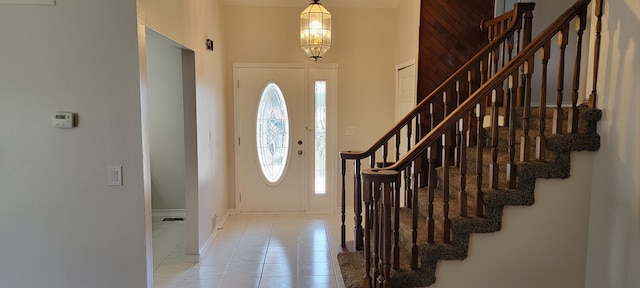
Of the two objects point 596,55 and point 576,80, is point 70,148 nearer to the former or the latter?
point 576,80

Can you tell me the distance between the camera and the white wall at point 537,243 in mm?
2576

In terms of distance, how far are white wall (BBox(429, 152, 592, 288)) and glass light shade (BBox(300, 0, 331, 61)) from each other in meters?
2.49

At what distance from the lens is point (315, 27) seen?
13.5 ft

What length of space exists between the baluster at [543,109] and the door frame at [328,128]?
312 centimetres

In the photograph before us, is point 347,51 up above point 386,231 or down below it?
above

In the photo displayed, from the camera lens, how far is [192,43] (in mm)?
3701

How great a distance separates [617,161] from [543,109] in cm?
51

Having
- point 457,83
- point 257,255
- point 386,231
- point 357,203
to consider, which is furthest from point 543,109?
point 257,255

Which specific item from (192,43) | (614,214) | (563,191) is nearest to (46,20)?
(192,43)

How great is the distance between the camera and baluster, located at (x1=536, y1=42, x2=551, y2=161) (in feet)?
8.16

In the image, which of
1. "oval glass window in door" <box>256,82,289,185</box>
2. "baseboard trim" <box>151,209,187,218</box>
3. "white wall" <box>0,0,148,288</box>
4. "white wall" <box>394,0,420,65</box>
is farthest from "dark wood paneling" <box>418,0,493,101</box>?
"baseboard trim" <box>151,209,187,218</box>

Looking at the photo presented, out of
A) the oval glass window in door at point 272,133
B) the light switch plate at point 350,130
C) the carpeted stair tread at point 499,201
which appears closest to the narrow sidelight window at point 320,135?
the light switch plate at point 350,130

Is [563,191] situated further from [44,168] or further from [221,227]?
[221,227]

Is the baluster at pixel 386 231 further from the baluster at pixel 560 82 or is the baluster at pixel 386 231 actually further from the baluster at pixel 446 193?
the baluster at pixel 560 82
